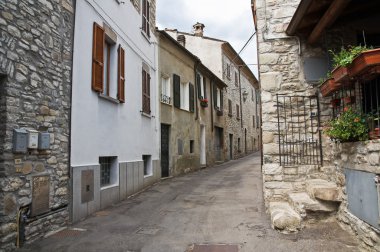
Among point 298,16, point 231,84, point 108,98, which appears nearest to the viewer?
point 298,16

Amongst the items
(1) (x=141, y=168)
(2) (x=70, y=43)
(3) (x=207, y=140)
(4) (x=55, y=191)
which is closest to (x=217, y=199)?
(1) (x=141, y=168)

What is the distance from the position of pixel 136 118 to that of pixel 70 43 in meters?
3.45

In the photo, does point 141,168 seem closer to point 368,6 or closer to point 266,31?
point 266,31

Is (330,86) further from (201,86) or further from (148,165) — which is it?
(201,86)

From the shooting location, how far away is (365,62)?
3.50 metres

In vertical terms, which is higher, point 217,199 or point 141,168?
point 141,168

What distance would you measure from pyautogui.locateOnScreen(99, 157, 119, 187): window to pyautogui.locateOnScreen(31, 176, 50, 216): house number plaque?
6.92 feet

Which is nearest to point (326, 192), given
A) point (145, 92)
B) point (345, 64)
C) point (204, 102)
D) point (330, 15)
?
point (345, 64)

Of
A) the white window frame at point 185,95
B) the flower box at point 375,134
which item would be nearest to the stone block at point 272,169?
the flower box at point 375,134

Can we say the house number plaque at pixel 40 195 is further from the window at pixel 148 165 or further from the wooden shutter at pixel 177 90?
the wooden shutter at pixel 177 90

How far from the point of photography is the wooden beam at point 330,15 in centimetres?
440

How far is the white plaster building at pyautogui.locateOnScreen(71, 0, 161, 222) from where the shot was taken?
6008 millimetres

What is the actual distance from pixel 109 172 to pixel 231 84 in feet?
52.0

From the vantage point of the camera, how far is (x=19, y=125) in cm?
452
